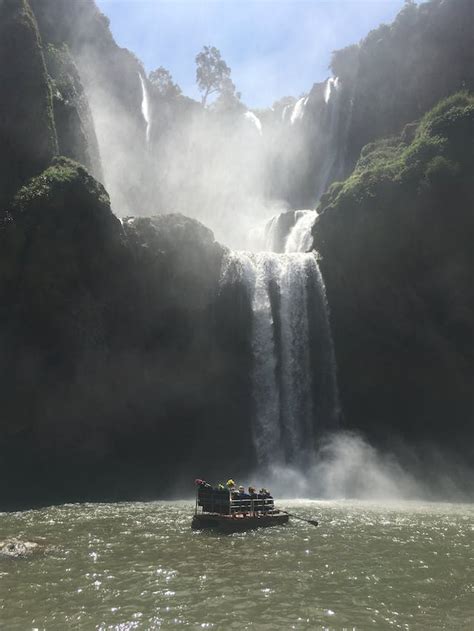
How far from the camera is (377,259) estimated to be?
38.4 meters

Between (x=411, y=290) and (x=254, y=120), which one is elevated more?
(x=254, y=120)

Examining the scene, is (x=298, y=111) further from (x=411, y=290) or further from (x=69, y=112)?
(x=411, y=290)

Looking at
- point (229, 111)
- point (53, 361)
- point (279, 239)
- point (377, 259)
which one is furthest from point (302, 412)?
point (229, 111)

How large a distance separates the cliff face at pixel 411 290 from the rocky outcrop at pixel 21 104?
21.0 m

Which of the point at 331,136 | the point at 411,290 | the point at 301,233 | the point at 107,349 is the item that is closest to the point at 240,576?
the point at 107,349

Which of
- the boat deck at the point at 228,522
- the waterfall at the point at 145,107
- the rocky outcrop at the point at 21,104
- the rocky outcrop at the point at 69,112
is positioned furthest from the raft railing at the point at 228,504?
the waterfall at the point at 145,107

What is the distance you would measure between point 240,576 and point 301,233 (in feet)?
130

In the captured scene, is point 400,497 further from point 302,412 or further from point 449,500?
point 302,412

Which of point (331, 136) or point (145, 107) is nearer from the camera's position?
point (331, 136)

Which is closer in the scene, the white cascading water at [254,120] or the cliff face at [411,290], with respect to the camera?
the cliff face at [411,290]

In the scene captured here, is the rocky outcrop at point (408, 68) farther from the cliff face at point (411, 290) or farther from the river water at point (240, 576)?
the river water at point (240, 576)

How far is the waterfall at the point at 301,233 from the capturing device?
47844mm

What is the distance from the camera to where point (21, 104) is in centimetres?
3469

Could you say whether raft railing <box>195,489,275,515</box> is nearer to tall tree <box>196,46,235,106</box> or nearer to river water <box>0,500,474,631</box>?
river water <box>0,500,474,631</box>
